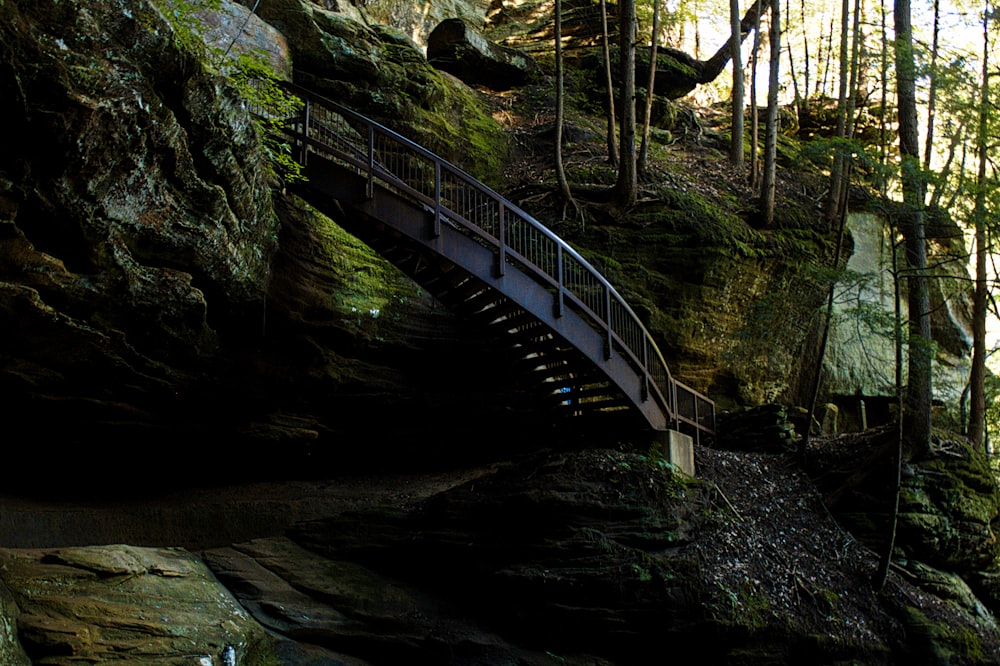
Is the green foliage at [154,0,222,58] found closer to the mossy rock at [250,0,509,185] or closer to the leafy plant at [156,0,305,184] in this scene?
the leafy plant at [156,0,305,184]

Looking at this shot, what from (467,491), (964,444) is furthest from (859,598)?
(467,491)

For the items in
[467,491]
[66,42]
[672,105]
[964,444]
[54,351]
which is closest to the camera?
[66,42]

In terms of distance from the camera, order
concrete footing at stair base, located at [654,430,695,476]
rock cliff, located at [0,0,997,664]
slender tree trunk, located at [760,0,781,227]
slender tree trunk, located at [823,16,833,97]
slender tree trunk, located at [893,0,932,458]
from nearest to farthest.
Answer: rock cliff, located at [0,0,997,664]
concrete footing at stair base, located at [654,430,695,476]
slender tree trunk, located at [893,0,932,458]
slender tree trunk, located at [760,0,781,227]
slender tree trunk, located at [823,16,833,97]

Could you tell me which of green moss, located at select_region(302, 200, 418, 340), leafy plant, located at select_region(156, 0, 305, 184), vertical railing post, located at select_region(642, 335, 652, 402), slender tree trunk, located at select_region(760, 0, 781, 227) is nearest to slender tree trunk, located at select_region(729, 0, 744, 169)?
slender tree trunk, located at select_region(760, 0, 781, 227)

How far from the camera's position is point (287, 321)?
11.5m

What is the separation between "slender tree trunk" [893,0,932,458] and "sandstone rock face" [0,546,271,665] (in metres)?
10.1

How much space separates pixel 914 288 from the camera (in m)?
12.4

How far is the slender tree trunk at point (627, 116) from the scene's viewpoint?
1560 centimetres

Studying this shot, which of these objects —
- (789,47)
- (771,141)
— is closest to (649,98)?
(771,141)

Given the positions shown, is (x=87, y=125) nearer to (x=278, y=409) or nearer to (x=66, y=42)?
(x=66, y=42)

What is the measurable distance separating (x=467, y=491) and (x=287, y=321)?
12.9ft

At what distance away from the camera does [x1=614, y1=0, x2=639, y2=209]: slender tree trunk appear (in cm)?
1560

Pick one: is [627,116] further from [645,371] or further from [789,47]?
[789,47]

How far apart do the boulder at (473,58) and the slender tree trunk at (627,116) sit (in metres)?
6.16
